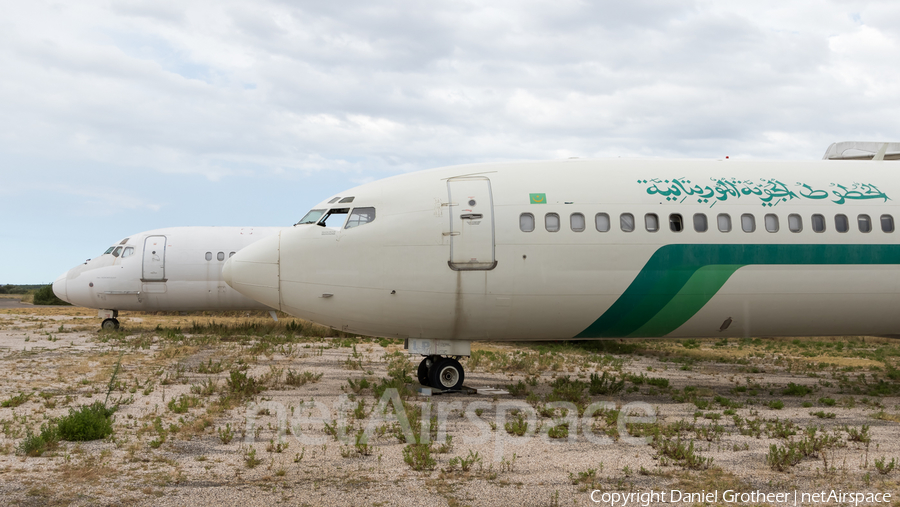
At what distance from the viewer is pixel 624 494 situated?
794 centimetres

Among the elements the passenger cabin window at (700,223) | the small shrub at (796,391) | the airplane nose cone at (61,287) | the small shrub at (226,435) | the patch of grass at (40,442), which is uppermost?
the passenger cabin window at (700,223)

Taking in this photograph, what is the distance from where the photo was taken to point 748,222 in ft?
47.2

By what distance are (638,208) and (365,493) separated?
881cm

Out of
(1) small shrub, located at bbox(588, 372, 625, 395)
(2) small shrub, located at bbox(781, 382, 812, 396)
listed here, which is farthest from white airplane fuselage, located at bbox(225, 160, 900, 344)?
(2) small shrub, located at bbox(781, 382, 812, 396)

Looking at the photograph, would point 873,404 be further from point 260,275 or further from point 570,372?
point 260,275

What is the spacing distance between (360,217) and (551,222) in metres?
3.94

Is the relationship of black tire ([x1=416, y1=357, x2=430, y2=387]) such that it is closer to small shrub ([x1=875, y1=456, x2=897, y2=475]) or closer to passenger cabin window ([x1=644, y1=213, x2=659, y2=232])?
passenger cabin window ([x1=644, y1=213, x2=659, y2=232])

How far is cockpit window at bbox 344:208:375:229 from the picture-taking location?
14133 millimetres

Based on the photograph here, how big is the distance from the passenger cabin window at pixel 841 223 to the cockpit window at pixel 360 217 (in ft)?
32.5

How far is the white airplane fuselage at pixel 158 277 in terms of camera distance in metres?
27.2

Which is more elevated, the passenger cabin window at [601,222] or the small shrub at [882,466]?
the passenger cabin window at [601,222]

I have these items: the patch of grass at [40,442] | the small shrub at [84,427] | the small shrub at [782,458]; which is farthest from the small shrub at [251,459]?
the small shrub at [782,458]

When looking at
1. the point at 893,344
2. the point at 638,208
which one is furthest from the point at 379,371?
the point at 893,344

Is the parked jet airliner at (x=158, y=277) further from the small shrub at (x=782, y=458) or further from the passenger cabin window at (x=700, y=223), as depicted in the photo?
the small shrub at (x=782, y=458)
